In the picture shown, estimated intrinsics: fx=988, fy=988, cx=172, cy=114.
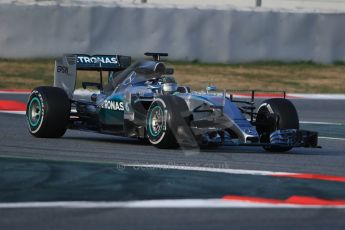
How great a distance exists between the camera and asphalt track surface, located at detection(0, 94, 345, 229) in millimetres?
6891

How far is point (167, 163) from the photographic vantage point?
983cm

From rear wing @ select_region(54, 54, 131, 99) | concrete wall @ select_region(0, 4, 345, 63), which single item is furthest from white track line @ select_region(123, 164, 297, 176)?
concrete wall @ select_region(0, 4, 345, 63)

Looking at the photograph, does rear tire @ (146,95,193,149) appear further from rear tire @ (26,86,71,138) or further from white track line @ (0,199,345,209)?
white track line @ (0,199,345,209)

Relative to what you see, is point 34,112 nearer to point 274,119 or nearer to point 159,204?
point 274,119

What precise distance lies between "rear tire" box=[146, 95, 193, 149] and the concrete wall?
10.8m

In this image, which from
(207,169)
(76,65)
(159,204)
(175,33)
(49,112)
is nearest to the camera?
(159,204)

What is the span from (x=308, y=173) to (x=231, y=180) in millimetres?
1036

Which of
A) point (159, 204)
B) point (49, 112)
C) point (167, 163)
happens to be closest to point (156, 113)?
point (167, 163)

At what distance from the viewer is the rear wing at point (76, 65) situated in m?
12.8

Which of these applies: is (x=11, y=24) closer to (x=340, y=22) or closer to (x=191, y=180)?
(x=340, y=22)

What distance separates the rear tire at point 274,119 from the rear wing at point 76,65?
2.20 meters

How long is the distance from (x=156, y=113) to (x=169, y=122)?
0.42m

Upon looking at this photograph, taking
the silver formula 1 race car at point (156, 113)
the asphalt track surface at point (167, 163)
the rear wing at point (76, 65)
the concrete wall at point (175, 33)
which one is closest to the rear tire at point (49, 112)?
the silver formula 1 race car at point (156, 113)

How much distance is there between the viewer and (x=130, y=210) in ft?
23.8
